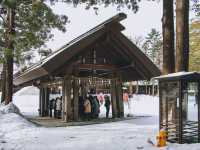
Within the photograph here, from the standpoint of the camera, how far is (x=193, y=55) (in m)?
52.6

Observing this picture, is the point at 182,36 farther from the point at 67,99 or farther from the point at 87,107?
the point at 87,107

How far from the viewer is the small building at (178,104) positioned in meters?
11.8

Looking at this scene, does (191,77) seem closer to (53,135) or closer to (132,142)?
(132,142)

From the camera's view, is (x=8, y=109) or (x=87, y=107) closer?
(x=87, y=107)

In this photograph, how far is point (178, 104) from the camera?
12.4 metres

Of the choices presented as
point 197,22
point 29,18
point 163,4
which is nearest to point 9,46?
point 29,18

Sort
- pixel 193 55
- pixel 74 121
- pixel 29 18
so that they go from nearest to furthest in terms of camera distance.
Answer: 1. pixel 74 121
2. pixel 29 18
3. pixel 193 55

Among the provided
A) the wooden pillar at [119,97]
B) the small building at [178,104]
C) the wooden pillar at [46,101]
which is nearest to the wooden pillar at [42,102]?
the wooden pillar at [46,101]

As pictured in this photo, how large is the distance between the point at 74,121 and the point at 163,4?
8.73 meters

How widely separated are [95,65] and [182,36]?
8861 millimetres

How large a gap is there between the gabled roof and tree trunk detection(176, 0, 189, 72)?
5.96 meters

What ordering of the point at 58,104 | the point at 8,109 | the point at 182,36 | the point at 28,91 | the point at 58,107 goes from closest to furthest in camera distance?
the point at 182,36 < the point at 58,104 < the point at 58,107 < the point at 8,109 < the point at 28,91

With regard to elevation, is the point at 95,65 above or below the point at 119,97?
above

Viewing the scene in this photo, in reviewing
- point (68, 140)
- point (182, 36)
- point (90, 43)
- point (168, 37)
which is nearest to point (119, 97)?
point (90, 43)
